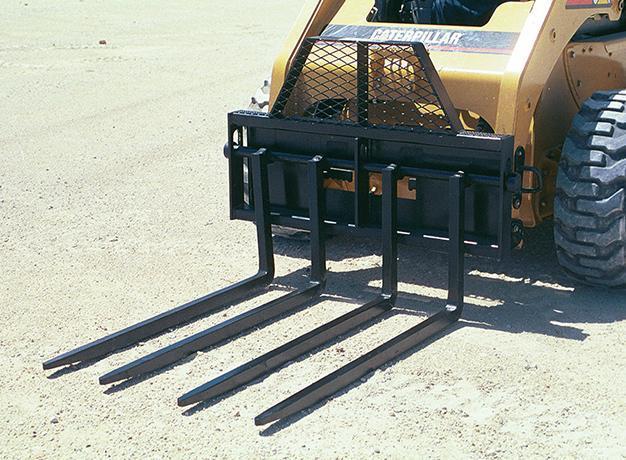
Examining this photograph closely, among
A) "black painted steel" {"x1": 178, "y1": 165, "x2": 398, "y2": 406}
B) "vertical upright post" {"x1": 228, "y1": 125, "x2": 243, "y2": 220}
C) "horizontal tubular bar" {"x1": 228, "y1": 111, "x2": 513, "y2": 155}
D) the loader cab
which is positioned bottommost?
"black painted steel" {"x1": 178, "y1": 165, "x2": 398, "y2": 406}

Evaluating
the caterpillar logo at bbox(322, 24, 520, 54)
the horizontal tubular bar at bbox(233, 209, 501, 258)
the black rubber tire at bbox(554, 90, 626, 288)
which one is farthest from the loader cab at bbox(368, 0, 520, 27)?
the horizontal tubular bar at bbox(233, 209, 501, 258)

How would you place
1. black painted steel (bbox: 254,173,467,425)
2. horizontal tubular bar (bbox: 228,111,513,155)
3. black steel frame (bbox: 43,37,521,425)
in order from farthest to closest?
horizontal tubular bar (bbox: 228,111,513,155) < black steel frame (bbox: 43,37,521,425) < black painted steel (bbox: 254,173,467,425)

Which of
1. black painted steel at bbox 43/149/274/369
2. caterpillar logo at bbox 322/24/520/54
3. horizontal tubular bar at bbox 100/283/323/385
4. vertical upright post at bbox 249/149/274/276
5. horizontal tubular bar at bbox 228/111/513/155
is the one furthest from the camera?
vertical upright post at bbox 249/149/274/276

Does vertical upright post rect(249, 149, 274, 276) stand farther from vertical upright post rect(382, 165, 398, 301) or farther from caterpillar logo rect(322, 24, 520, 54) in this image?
caterpillar logo rect(322, 24, 520, 54)

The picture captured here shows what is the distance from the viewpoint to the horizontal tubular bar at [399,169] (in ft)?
16.9

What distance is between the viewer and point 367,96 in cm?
543

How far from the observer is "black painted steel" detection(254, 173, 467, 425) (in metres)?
4.36

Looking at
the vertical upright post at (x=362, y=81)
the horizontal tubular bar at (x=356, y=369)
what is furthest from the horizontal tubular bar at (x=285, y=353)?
the vertical upright post at (x=362, y=81)

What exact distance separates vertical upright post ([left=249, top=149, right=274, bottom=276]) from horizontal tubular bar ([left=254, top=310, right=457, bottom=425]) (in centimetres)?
109

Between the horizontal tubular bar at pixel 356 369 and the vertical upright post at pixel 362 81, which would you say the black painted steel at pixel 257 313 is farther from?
the horizontal tubular bar at pixel 356 369

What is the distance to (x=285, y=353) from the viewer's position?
4.82 metres

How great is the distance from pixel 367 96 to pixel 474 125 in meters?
0.64

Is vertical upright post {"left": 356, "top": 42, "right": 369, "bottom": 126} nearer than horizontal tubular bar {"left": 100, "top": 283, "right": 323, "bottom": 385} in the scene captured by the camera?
No

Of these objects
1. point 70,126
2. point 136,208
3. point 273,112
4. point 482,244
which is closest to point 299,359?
point 482,244
